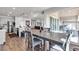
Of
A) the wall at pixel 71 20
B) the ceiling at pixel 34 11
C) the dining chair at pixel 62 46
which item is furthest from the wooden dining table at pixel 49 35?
the ceiling at pixel 34 11

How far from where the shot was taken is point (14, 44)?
89.5 inches

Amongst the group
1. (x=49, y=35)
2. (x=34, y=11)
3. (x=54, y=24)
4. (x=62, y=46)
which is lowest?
(x=62, y=46)

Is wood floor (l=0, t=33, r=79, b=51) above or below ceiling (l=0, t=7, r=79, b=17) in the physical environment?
below

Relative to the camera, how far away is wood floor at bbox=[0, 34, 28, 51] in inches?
89.0

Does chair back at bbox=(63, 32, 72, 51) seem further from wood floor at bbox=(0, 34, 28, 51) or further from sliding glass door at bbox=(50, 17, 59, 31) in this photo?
wood floor at bbox=(0, 34, 28, 51)

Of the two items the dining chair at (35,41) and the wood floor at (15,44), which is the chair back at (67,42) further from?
the wood floor at (15,44)

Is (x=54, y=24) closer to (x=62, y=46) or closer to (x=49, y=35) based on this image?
(x=49, y=35)

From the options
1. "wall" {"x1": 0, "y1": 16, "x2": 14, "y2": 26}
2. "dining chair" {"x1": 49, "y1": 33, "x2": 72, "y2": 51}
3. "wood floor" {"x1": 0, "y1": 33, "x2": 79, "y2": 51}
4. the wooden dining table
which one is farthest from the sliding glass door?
"wall" {"x1": 0, "y1": 16, "x2": 14, "y2": 26}

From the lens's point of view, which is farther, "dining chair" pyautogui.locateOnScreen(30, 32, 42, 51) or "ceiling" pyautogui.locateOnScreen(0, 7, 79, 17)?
"dining chair" pyautogui.locateOnScreen(30, 32, 42, 51)

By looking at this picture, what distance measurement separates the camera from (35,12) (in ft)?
7.47

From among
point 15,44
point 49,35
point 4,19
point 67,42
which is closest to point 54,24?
point 49,35

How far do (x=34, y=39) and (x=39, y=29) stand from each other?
213 millimetres
